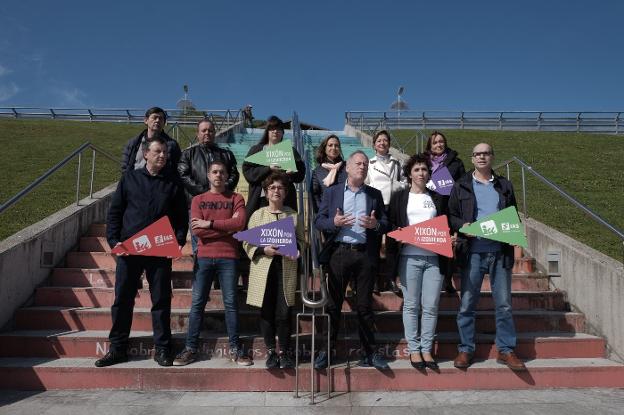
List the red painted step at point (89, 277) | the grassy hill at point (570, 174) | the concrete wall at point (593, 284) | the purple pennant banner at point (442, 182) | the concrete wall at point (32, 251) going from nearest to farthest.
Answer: the concrete wall at point (593, 284)
the concrete wall at point (32, 251)
the purple pennant banner at point (442, 182)
the red painted step at point (89, 277)
the grassy hill at point (570, 174)

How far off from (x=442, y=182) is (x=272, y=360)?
2.90 metres

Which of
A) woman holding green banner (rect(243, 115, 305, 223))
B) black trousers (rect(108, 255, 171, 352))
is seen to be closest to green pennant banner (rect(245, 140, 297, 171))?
woman holding green banner (rect(243, 115, 305, 223))

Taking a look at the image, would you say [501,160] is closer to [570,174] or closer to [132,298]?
[570,174]

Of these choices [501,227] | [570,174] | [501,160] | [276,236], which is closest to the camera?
[276,236]

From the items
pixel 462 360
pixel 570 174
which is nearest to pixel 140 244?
pixel 462 360

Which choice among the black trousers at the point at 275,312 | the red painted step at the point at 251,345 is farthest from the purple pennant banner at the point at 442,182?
the black trousers at the point at 275,312

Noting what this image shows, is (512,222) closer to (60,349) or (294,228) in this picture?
(294,228)

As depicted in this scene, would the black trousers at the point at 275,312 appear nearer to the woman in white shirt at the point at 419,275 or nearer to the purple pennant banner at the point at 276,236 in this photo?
the purple pennant banner at the point at 276,236

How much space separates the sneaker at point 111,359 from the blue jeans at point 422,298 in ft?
9.44

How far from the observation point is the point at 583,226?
7.53 metres

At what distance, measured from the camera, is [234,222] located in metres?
4.38

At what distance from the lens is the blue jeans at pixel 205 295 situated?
4344 millimetres

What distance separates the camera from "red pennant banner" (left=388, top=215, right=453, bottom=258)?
165 inches

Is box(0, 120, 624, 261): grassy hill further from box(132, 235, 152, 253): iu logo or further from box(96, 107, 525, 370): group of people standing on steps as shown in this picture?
box(132, 235, 152, 253): iu logo
